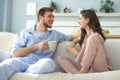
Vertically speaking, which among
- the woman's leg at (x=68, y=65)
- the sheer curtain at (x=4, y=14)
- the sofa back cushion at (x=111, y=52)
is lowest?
the woman's leg at (x=68, y=65)

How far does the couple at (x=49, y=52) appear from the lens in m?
2.03

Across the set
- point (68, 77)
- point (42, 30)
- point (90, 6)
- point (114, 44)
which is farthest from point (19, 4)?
point (68, 77)

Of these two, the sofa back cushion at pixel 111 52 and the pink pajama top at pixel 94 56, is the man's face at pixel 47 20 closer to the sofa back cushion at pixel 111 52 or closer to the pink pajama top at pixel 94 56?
the sofa back cushion at pixel 111 52

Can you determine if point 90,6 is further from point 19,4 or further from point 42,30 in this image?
point 42,30

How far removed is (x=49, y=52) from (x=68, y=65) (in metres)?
0.28

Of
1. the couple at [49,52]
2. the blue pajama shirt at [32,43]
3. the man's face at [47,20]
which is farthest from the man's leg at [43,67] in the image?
the man's face at [47,20]

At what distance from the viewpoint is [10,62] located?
2084mm

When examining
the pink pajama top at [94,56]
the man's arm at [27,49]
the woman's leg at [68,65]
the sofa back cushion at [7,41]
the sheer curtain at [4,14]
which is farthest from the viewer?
the sheer curtain at [4,14]

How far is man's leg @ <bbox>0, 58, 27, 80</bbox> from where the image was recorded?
1884mm

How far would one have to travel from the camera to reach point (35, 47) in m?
2.30

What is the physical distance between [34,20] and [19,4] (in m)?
0.47

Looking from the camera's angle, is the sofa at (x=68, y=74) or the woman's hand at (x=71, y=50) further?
the woman's hand at (x=71, y=50)

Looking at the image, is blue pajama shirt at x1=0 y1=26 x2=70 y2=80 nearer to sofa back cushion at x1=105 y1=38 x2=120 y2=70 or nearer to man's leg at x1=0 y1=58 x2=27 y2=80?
man's leg at x1=0 y1=58 x2=27 y2=80

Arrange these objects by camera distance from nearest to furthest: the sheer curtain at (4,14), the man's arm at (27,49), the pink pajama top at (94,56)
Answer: the pink pajama top at (94,56), the man's arm at (27,49), the sheer curtain at (4,14)
